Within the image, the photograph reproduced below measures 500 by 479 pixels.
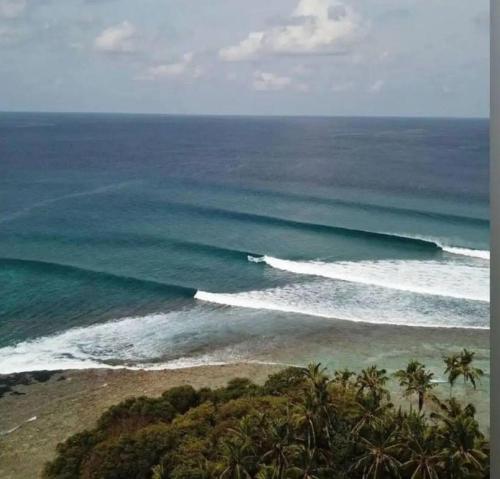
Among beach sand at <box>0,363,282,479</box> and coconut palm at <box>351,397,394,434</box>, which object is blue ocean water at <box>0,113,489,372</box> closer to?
beach sand at <box>0,363,282,479</box>

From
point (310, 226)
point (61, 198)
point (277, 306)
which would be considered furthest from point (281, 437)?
point (61, 198)

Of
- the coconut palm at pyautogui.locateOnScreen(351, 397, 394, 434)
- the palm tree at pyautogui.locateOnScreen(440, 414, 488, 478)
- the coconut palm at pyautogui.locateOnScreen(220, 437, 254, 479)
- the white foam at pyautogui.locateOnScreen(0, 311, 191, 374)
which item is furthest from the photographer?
the white foam at pyautogui.locateOnScreen(0, 311, 191, 374)

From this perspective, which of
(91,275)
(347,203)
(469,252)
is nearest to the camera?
(91,275)

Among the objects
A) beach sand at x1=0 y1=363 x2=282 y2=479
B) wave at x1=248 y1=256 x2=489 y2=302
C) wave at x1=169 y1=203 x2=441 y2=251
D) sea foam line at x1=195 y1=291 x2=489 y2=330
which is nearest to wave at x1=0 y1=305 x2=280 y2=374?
beach sand at x1=0 y1=363 x2=282 y2=479

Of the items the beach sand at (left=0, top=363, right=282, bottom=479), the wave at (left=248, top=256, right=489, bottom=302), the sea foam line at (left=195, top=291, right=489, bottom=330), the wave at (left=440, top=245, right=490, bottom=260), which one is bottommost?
the beach sand at (left=0, top=363, right=282, bottom=479)

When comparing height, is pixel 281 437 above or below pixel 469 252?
below

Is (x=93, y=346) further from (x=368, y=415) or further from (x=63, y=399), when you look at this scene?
(x=368, y=415)

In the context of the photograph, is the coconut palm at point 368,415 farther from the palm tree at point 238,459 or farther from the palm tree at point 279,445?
the palm tree at point 238,459

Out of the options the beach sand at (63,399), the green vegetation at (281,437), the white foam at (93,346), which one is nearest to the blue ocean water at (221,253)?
the white foam at (93,346)
